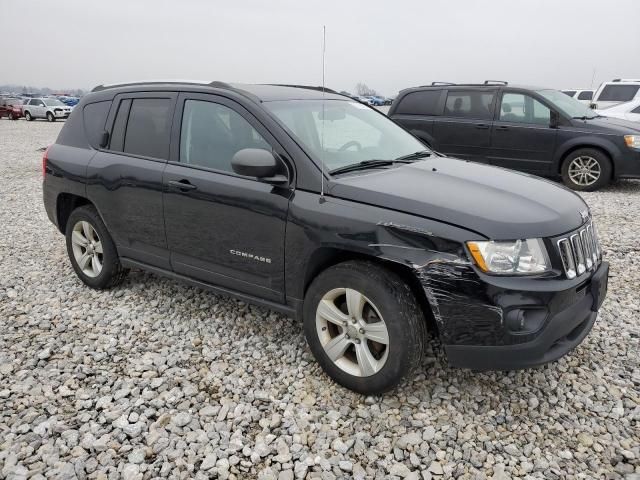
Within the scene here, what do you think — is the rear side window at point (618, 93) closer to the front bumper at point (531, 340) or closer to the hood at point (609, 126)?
the hood at point (609, 126)

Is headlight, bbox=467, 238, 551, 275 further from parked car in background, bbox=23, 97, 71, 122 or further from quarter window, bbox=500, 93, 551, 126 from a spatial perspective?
parked car in background, bbox=23, 97, 71, 122

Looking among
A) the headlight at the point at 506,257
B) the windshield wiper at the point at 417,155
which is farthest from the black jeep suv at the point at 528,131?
the headlight at the point at 506,257

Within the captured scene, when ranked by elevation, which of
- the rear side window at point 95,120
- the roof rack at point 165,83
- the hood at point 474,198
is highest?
the roof rack at point 165,83

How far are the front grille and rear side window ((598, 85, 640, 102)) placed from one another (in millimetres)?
13018

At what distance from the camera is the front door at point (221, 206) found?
3186mm

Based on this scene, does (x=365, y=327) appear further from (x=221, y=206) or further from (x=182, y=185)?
(x=182, y=185)

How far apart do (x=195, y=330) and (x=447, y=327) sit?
199 cm

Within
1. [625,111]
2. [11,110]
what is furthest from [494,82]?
[11,110]

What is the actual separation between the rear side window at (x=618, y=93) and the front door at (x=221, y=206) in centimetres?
1377

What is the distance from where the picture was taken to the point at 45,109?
1253 inches

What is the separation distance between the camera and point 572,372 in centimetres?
321

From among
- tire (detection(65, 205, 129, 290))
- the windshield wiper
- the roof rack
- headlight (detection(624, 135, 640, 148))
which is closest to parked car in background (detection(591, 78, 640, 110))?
headlight (detection(624, 135, 640, 148))

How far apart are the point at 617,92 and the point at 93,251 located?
14.5 meters

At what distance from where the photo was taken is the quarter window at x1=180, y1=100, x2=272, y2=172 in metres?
3.35
